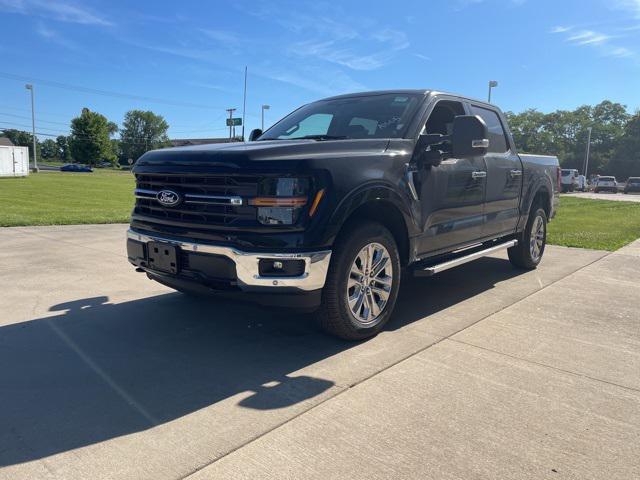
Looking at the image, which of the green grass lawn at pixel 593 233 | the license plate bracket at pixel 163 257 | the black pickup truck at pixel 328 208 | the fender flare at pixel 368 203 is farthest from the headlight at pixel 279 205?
the green grass lawn at pixel 593 233

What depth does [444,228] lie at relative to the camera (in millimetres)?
4684

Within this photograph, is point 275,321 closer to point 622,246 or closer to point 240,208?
point 240,208

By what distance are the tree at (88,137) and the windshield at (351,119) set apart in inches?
3652

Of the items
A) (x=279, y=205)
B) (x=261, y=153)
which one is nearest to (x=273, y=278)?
(x=279, y=205)

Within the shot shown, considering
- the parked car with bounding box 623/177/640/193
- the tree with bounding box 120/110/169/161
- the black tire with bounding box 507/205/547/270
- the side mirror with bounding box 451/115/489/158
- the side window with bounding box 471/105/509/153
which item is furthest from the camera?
the tree with bounding box 120/110/169/161

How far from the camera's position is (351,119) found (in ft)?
15.7

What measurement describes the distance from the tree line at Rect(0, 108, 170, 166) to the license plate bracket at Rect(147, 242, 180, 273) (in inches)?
3695

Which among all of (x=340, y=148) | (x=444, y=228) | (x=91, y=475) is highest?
(x=340, y=148)

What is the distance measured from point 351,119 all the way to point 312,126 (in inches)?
17.2

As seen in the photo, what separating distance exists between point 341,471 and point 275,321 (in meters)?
2.19

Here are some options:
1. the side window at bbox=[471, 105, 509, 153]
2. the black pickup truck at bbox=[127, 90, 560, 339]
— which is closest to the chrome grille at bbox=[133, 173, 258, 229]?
the black pickup truck at bbox=[127, 90, 560, 339]

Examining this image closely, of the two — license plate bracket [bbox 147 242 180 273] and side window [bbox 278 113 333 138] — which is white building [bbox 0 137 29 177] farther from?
license plate bracket [bbox 147 242 180 273]

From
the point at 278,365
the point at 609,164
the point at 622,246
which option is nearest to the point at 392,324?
the point at 278,365

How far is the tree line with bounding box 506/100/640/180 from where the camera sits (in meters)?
79.8
